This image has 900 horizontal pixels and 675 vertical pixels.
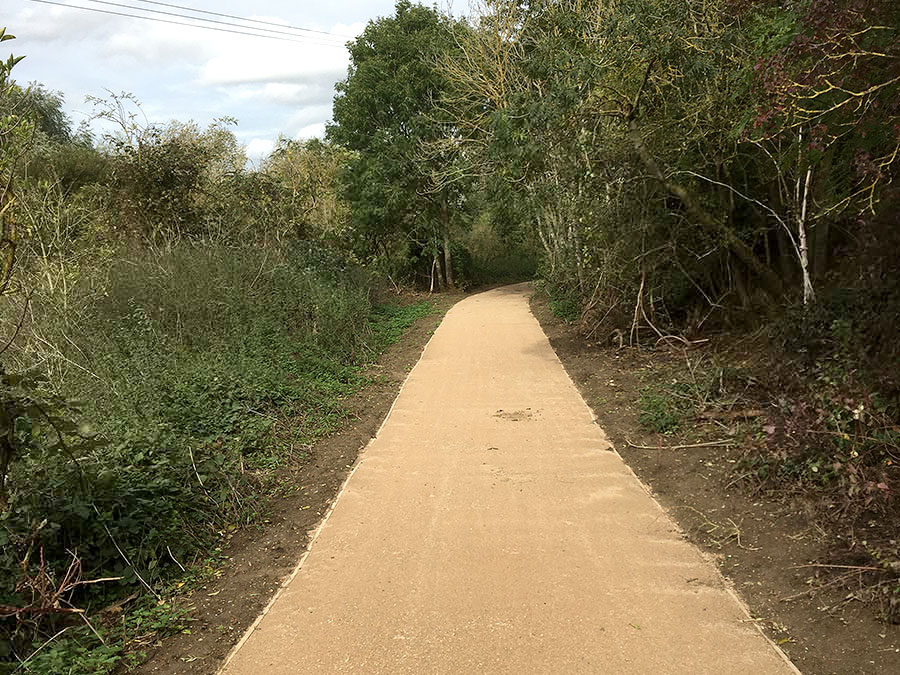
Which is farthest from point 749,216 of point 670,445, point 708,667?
point 708,667

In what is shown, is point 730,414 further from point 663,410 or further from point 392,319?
point 392,319

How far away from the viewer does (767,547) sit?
3.97 m

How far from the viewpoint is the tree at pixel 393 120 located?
66.8ft

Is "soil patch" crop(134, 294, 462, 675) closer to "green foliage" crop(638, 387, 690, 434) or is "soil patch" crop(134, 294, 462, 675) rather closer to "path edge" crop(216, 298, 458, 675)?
"path edge" crop(216, 298, 458, 675)

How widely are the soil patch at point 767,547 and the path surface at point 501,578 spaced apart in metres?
0.15

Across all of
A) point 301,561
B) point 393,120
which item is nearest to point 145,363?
point 301,561

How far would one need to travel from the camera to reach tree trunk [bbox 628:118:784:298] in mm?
8305

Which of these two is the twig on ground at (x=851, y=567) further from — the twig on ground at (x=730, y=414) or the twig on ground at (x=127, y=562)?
the twig on ground at (x=127, y=562)

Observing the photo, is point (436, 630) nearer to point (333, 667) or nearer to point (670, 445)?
point (333, 667)

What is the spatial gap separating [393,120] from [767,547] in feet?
65.0

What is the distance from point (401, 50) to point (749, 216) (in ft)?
49.1

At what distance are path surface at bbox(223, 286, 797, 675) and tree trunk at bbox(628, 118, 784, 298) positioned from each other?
3.56m

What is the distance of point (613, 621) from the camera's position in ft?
11.0

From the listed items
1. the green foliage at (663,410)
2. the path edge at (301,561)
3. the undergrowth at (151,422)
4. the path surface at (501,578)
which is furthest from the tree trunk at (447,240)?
the path surface at (501,578)
